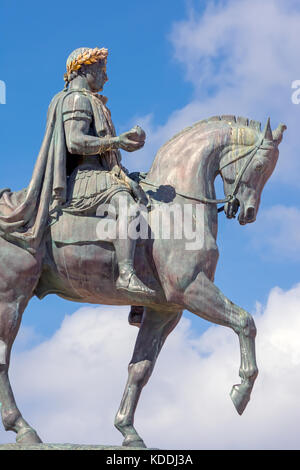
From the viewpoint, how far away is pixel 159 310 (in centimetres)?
1330

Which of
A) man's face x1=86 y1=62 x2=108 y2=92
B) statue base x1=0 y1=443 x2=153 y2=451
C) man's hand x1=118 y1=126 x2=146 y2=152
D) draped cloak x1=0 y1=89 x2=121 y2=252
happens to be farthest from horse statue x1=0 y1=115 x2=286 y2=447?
man's face x1=86 y1=62 x2=108 y2=92

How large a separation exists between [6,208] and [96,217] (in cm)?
119

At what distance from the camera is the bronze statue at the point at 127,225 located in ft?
40.9

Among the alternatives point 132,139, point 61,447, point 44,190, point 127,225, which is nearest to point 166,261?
point 127,225

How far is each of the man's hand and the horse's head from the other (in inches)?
45.7

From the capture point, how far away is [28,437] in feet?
40.2

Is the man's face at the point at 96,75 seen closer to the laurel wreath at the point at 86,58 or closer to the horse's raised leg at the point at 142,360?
the laurel wreath at the point at 86,58

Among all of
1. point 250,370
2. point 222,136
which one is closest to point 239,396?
point 250,370

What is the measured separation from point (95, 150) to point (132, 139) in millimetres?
523

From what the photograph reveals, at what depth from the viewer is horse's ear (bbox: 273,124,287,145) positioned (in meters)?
13.2

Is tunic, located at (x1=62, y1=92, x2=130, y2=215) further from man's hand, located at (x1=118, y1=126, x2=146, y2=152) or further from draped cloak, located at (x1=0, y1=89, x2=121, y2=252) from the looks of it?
man's hand, located at (x1=118, y1=126, x2=146, y2=152)
